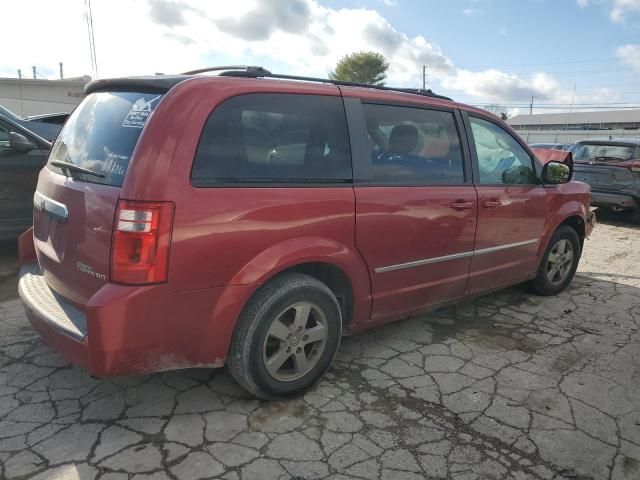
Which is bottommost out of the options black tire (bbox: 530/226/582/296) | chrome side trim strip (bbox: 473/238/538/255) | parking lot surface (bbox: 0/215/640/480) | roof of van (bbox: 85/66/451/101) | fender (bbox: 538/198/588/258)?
parking lot surface (bbox: 0/215/640/480)

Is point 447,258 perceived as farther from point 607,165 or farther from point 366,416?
point 607,165

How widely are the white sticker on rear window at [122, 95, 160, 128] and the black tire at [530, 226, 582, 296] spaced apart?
3723 millimetres

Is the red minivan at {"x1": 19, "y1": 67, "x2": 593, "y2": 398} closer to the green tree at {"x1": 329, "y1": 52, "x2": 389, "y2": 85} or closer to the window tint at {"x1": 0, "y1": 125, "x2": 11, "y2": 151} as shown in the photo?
the window tint at {"x1": 0, "y1": 125, "x2": 11, "y2": 151}

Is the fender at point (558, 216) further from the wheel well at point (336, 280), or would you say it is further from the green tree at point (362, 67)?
the green tree at point (362, 67)

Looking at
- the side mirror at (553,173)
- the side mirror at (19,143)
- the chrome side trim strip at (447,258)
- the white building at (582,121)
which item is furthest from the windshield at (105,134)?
the white building at (582,121)

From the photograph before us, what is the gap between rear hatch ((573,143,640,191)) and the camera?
8.88 m

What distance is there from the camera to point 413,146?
3.33 meters

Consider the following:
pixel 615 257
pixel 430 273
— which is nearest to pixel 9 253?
pixel 430 273

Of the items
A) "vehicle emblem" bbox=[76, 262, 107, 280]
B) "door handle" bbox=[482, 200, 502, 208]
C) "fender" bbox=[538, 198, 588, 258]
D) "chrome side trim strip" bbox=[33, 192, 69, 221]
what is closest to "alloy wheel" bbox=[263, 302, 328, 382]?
"vehicle emblem" bbox=[76, 262, 107, 280]

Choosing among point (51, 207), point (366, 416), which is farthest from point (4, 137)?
point (366, 416)

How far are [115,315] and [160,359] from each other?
0.34m

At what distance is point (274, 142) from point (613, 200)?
329 inches

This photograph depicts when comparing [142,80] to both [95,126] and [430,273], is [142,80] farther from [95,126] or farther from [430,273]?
[430,273]

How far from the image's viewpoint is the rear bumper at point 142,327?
2.19 metres
